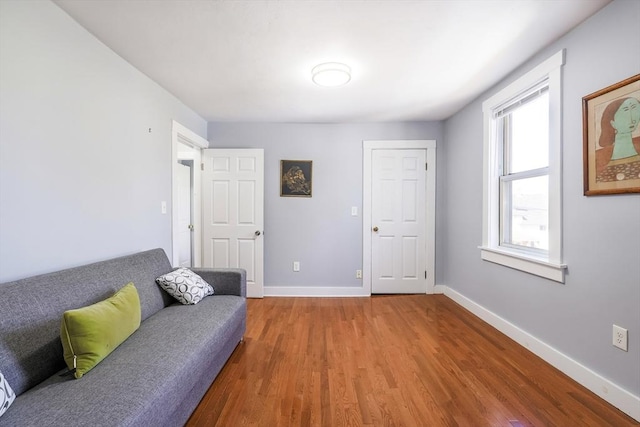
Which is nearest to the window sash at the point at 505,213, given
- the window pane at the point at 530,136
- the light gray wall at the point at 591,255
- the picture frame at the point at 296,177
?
the window pane at the point at 530,136

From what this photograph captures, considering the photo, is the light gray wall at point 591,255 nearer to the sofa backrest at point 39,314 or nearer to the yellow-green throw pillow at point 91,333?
the yellow-green throw pillow at point 91,333

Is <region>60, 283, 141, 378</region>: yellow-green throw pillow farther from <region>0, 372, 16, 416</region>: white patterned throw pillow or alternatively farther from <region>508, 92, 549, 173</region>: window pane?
<region>508, 92, 549, 173</region>: window pane

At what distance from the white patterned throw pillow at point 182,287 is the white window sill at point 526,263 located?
8.53ft

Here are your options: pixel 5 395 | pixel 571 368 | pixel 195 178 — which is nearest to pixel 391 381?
pixel 571 368

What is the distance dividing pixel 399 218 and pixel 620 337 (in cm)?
224

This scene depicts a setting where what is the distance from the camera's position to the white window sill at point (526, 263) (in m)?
1.82

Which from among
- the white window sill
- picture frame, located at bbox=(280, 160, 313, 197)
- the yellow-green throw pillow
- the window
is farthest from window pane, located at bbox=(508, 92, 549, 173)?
the yellow-green throw pillow

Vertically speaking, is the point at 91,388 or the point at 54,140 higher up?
the point at 54,140

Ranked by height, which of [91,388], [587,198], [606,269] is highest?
[587,198]

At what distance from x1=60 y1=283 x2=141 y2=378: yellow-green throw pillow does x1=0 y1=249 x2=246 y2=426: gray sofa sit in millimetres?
44

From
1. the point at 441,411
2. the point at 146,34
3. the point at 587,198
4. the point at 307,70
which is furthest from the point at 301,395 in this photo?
the point at 146,34

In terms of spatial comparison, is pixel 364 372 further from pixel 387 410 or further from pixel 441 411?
pixel 441 411

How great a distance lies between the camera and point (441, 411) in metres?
1.47

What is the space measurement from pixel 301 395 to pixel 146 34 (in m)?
2.57
